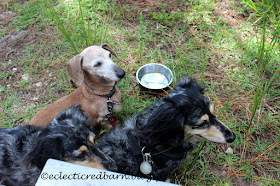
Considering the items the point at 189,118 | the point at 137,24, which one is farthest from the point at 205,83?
the point at 137,24

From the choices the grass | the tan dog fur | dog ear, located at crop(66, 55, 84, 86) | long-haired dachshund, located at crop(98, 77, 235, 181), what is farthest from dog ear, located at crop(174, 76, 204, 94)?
dog ear, located at crop(66, 55, 84, 86)

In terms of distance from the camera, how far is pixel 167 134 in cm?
223

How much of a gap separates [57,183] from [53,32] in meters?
3.56

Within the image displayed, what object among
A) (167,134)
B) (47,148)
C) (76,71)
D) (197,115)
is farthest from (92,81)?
(197,115)

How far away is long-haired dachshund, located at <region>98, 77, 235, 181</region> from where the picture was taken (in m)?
2.18

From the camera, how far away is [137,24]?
14.5 feet

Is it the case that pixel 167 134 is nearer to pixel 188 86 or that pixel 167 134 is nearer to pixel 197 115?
pixel 197 115

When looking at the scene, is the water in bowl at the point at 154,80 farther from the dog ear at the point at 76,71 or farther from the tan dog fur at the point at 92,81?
the dog ear at the point at 76,71

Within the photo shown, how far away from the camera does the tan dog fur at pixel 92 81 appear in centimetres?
301

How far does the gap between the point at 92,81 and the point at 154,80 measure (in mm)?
999

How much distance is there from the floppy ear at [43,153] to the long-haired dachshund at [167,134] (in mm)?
599

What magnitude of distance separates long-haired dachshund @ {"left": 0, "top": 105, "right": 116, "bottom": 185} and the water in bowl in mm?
1381

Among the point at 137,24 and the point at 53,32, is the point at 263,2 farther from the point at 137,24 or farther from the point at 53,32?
the point at 53,32

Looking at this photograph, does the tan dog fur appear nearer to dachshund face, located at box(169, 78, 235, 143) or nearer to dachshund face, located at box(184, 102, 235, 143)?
dachshund face, located at box(169, 78, 235, 143)
